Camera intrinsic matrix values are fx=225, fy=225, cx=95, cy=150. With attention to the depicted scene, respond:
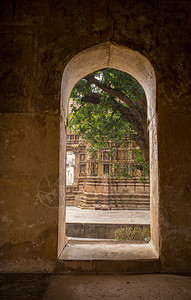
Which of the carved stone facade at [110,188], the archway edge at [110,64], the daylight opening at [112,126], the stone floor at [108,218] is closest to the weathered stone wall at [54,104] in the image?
the archway edge at [110,64]

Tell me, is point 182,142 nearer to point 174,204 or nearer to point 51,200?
point 174,204

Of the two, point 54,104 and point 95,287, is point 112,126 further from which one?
point 95,287

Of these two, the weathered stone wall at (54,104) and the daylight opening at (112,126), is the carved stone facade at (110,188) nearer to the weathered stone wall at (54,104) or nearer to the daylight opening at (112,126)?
the daylight opening at (112,126)

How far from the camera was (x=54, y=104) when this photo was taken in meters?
2.49

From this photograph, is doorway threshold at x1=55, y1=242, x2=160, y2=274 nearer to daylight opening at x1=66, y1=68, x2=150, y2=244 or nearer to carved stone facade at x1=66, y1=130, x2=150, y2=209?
daylight opening at x1=66, y1=68, x2=150, y2=244

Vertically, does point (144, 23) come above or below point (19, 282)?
above

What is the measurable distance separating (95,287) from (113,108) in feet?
16.4

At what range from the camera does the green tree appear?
5.82 m

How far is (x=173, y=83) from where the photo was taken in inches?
99.4

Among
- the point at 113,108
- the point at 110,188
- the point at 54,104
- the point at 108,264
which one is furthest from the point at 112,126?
the point at 110,188

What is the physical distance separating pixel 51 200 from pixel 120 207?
34.9 ft

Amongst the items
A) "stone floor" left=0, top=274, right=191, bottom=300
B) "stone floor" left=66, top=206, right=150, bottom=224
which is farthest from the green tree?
"stone floor" left=0, top=274, right=191, bottom=300

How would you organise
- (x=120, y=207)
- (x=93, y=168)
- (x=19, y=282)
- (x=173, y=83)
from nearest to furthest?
(x=19, y=282) → (x=173, y=83) → (x=120, y=207) → (x=93, y=168)

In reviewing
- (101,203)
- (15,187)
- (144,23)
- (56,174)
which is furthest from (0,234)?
(101,203)
